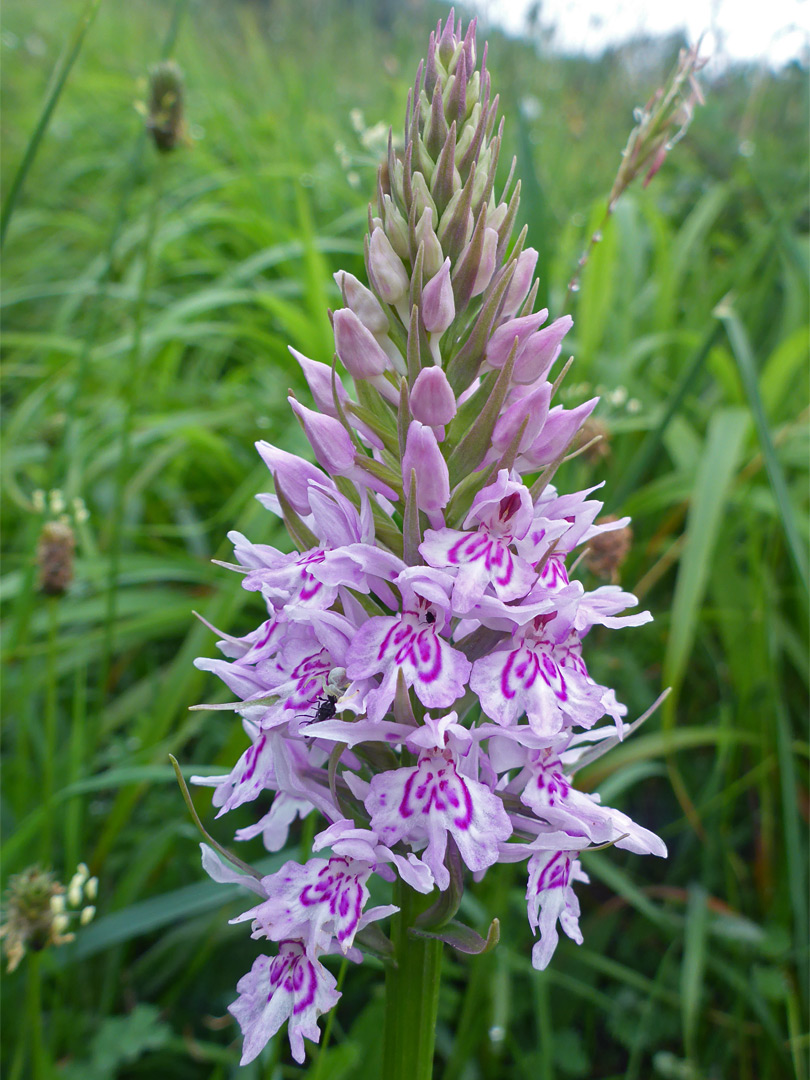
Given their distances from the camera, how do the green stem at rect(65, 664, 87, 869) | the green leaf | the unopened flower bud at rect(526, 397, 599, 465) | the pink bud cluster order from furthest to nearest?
the green leaf < the green stem at rect(65, 664, 87, 869) < the unopened flower bud at rect(526, 397, 599, 465) < the pink bud cluster

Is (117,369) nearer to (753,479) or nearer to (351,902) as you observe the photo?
(753,479)

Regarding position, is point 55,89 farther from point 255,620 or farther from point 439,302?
point 255,620

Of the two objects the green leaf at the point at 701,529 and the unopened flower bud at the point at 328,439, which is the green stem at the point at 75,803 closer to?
the unopened flower bud at the point at 328,439

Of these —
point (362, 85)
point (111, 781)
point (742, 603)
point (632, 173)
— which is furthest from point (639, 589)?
point (362, 85)

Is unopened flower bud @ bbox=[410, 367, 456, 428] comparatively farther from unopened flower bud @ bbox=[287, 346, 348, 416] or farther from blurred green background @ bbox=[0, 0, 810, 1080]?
blurred green background @ bbox=[0, 0, 810, 1080]

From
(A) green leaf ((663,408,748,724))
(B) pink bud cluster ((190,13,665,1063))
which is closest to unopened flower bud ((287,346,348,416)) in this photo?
(B) pink bud cluster ((190,13,665,1063))

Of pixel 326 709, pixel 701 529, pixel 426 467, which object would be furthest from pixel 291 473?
pixel 701 529
